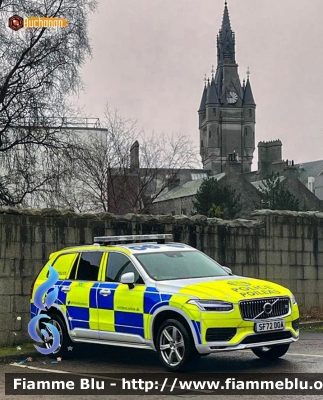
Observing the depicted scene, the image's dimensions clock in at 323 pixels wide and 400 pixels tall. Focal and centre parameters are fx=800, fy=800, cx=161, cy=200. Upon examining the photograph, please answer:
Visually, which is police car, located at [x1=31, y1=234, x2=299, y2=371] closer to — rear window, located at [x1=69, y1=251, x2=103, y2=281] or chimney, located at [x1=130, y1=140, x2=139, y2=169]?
rear window, located at [x1=69, y1=251, x2=103, y2=281]

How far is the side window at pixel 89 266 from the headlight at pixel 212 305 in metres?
2.32

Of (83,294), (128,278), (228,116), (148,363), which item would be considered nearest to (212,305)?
(128,278)

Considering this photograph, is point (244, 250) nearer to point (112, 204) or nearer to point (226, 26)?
point (112, 204)

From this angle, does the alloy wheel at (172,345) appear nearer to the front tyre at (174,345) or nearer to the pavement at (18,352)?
the front tyre at (174,345)

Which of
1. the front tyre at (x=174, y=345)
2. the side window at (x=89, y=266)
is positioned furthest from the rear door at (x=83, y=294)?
the front tyre at (x=174, y=345)

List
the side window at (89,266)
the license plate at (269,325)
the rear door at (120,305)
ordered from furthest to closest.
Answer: the side window at (89,266), the rear door at (120,305), the license plate at (269,325)

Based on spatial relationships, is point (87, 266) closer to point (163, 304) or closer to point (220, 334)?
point (163, 304)

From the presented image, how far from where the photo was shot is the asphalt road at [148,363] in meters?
10.7

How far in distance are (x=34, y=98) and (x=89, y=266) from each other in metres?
10.1

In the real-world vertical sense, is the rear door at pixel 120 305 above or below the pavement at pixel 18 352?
above

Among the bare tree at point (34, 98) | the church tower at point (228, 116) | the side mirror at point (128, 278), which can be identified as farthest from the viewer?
the church tower at point (228, 116)

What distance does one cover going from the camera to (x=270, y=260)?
58.3 ft

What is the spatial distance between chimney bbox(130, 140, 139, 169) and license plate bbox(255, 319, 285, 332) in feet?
102

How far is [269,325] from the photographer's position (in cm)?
1073
